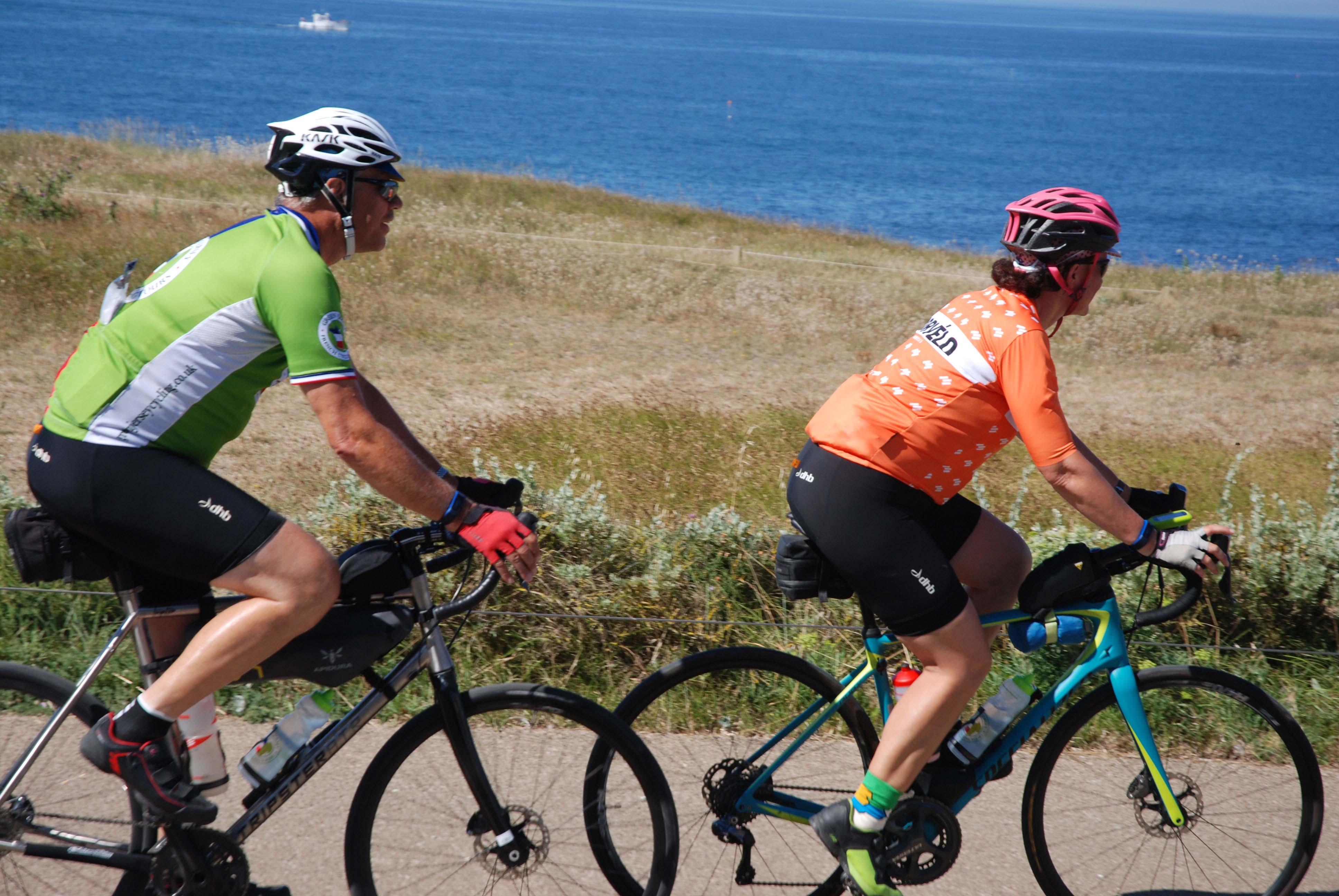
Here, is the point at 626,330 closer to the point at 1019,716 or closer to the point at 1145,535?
the point at 1019,716

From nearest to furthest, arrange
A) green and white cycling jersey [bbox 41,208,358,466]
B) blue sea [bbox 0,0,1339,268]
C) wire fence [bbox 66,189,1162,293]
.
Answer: green and white cycling jersey [bbox 41,208,358,466] < wire fence [bbox 66,189,1162,293] < blue sea [bbox 0,0,1339,268]

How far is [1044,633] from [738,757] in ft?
3.35

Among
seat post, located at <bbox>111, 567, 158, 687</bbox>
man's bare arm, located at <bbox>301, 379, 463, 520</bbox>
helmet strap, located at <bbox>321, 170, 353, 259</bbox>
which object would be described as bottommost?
seat post, located at <bbox>111, 567, 158, 687</bbox>

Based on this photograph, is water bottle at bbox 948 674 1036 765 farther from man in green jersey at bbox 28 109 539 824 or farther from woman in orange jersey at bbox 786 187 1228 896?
man in green jersey at bbox 28 109 539 824

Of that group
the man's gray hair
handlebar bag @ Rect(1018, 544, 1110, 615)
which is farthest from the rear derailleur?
the man's gray hair

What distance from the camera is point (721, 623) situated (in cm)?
469

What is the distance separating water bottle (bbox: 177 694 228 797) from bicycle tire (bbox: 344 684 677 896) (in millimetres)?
400

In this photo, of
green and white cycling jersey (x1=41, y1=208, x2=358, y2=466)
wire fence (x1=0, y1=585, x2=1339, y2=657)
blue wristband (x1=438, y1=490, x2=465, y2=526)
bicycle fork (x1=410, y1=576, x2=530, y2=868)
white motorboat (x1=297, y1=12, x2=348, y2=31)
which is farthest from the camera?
white motorboat (x1=297, y1=12, x2=348, y2=31)

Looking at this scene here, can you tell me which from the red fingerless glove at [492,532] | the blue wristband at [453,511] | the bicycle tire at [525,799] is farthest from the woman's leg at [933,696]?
the blue wristband at [453,511]

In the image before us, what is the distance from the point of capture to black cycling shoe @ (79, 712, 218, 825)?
9.09 feet

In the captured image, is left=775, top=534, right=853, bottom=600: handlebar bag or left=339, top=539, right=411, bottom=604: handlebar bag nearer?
left=339, top=539, right=411, bottom=604: handlebar bag

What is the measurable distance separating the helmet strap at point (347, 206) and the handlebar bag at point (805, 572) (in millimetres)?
1497

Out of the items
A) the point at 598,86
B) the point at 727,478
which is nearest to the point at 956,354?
the point at 727,478

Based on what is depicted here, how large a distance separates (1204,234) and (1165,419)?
128 feet
